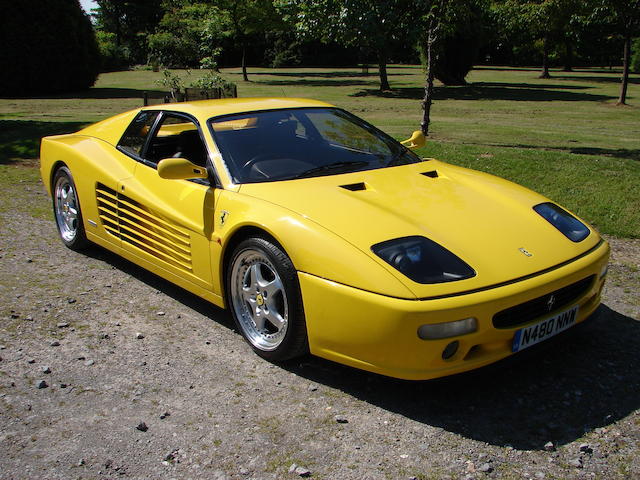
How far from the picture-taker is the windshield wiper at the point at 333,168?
3.91 metres

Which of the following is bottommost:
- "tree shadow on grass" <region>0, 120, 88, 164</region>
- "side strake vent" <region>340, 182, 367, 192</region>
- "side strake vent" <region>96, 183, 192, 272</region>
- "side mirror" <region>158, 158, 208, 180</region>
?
"tree shadow on grass" <region>0, 120, 88, 164</region>

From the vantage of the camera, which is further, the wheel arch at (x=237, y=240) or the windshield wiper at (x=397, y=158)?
the windshield wiper at (x=397, y=158)

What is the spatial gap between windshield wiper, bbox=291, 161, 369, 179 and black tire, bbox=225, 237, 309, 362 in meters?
0.65

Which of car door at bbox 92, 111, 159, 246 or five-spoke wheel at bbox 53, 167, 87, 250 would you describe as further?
five-spoke wheel at bbox 53, 167, 87, 250

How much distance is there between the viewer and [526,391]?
3213 mm

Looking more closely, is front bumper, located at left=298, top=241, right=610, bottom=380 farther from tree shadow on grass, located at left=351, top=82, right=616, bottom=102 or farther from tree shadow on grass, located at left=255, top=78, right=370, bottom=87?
tree shadow on grass, located at left=255, top=78, right=370, bottom=87

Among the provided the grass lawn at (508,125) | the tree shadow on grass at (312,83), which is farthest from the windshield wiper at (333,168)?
the tree shadow on grass at (312,83)

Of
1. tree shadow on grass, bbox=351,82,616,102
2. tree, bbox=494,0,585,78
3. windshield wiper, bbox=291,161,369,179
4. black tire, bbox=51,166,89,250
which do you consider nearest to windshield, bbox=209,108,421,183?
windshield wiper, bbox=291,161,369,179

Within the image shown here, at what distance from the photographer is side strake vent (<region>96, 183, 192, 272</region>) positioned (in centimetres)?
406

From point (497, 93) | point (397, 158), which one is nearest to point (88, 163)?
point (397, 158)

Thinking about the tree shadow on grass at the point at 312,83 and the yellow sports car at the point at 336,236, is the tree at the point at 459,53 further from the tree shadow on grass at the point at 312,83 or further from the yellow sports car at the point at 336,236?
the yellow sports car at the point at 336,236

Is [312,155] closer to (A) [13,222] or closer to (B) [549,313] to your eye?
(B) [549,313]

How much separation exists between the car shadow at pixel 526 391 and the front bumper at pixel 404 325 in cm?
17

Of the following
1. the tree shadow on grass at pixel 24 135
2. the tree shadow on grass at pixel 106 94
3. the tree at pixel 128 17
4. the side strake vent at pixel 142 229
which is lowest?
the tree shadow on grass at pixel 106 94
